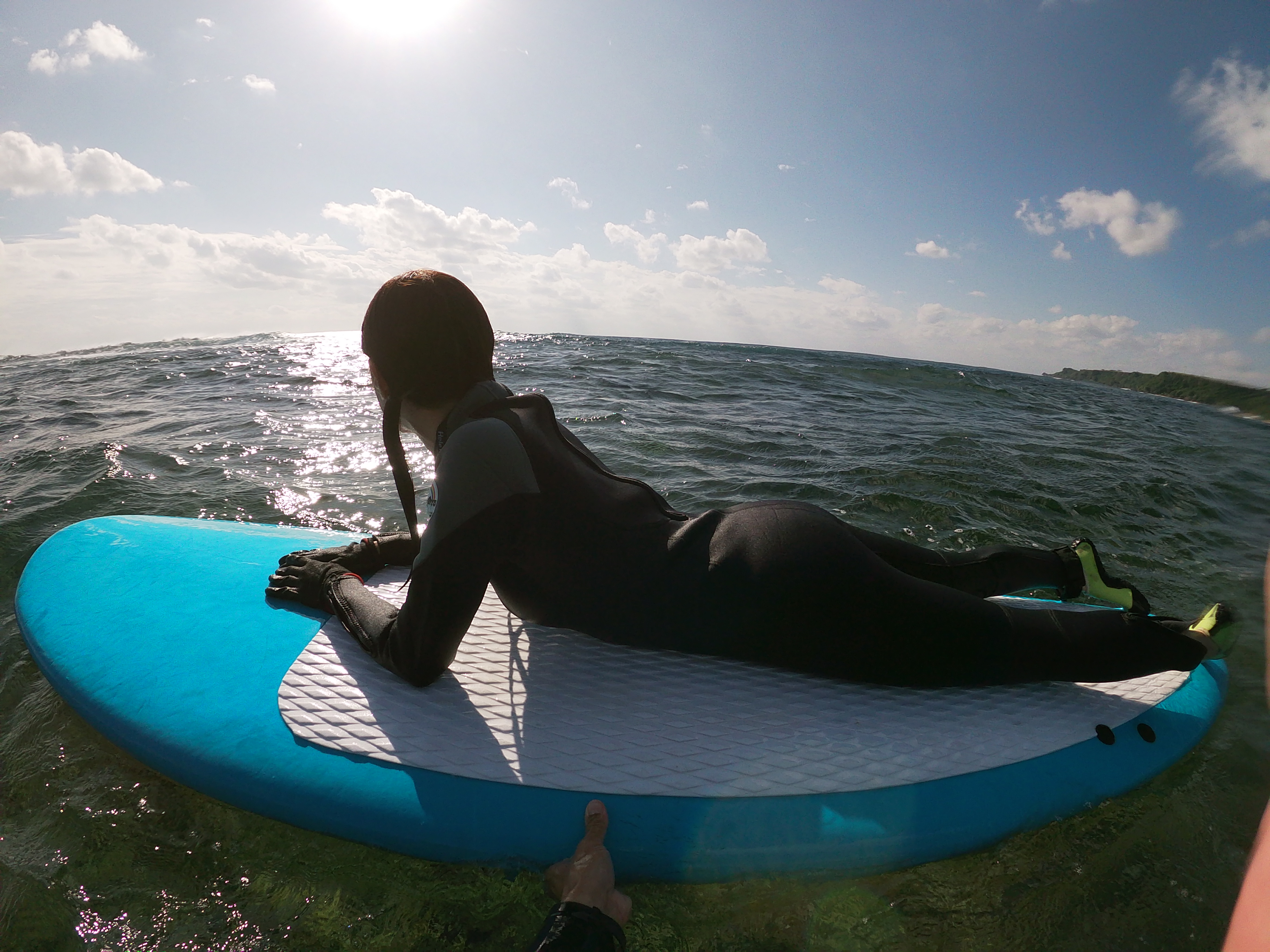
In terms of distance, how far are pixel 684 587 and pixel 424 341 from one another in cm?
103

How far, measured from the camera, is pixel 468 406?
5.80ft

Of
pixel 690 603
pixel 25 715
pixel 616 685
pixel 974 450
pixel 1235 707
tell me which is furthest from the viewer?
pixel 974 450

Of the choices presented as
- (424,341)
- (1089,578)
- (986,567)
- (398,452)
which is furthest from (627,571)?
(1089,578)

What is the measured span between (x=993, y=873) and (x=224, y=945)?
2154 mm

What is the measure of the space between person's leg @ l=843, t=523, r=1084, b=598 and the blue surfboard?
37 centimetres

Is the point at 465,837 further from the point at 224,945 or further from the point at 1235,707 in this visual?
the point at 1235,707

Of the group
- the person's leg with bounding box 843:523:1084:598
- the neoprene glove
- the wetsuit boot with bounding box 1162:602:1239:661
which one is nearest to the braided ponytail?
the neoprene glove

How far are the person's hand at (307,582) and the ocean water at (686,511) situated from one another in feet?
2.33

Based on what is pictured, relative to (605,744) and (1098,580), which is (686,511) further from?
(605,744)

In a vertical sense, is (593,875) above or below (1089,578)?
below

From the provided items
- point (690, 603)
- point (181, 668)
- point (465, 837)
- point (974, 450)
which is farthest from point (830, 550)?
point (974, 450)

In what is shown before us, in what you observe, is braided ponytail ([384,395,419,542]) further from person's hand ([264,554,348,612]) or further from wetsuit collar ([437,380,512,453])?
person's hand ([264,554,348,612])

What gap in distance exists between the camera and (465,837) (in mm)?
1702

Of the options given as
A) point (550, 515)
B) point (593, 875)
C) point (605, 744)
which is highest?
point (550, 515)
